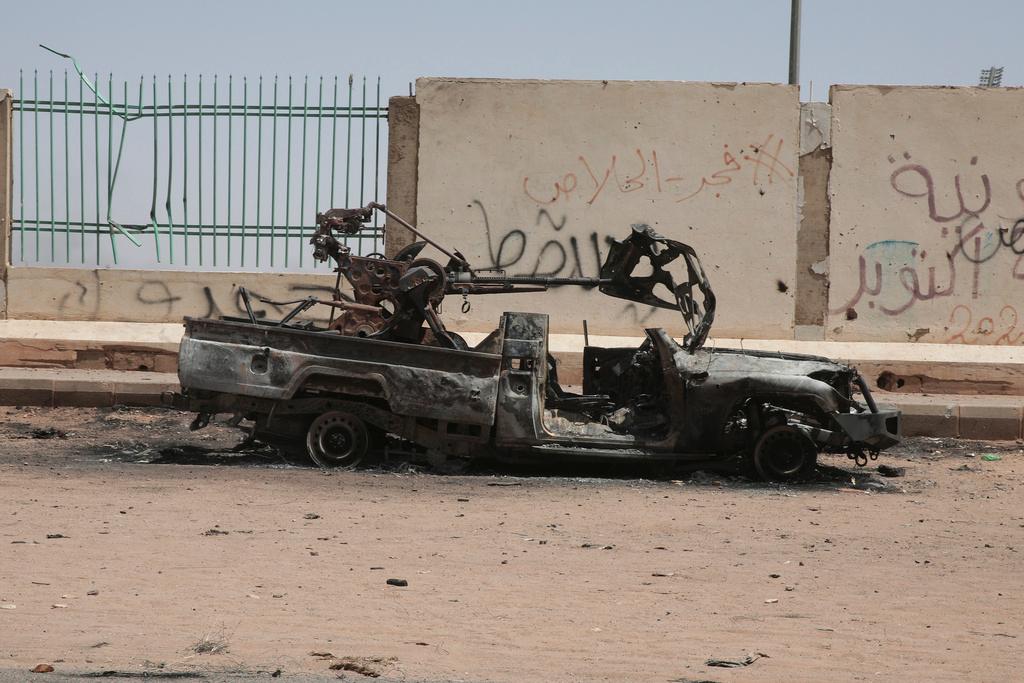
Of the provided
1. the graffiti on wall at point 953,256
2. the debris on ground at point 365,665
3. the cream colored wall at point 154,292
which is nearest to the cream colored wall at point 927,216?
the graffiti on wall at point 953,256

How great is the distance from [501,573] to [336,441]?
342 centimetres

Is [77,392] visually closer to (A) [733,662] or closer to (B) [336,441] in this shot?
(B) [336,441]

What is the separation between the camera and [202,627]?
17.1 feet

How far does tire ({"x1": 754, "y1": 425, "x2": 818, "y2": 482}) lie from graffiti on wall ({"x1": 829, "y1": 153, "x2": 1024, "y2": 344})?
623 cm

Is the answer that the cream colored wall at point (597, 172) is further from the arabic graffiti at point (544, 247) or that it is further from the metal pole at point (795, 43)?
the metal pole at point (795, 43)

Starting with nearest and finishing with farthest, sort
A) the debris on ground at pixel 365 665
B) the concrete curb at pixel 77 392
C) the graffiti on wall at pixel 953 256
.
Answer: the debris on ground at pixel 365 665 < the concrete curb at pixel 77 392 < the graffiti on wall at pixel 953 256

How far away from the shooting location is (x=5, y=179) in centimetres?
1504

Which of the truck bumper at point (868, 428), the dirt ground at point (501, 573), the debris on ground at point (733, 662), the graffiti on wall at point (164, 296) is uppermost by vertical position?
the graffiti on wall at point (164, 296)

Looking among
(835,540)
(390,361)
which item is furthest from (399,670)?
(390,361)

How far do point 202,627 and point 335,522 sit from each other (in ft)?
7.23

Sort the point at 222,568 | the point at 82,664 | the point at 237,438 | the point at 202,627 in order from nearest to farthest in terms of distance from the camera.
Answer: the point at 82,664 < the point at 202,627 < the point at 222,568 < the point at 237,438

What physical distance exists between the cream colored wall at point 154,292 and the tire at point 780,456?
21.9 feet

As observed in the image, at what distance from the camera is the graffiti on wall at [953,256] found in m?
15.2

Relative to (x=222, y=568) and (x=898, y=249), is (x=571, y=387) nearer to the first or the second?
(x=898, y=249)
